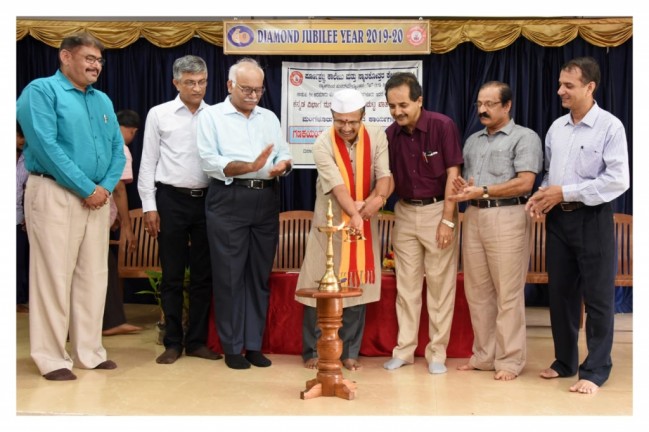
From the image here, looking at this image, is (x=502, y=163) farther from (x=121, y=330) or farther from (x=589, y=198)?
(x=121, y=330)

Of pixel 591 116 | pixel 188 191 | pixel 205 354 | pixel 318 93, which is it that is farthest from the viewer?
pixel 318 93

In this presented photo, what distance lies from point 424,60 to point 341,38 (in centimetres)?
86

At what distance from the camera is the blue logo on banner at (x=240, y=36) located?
700 cm

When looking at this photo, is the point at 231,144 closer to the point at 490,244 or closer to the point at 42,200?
the point at 42,200

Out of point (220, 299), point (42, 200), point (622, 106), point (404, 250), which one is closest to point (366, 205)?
point (404, 250)

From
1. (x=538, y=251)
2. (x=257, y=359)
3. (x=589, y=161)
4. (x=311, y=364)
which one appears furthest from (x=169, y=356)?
(x=538, y=251)

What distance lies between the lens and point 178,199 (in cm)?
504

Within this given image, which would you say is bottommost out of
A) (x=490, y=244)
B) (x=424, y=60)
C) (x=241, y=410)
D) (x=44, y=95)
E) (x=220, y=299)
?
(x=241, y=410)

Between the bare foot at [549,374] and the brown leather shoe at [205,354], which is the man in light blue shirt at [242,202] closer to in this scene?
the brown leather shoe at [205,354]

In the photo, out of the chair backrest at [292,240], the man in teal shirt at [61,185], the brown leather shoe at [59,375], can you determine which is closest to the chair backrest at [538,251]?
the chair backrest at [292,240]

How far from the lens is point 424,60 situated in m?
7.40

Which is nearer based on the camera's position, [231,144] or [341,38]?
[231,144]

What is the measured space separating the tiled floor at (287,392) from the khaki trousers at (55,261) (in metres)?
0.21

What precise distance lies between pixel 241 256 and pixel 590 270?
1963 mm
